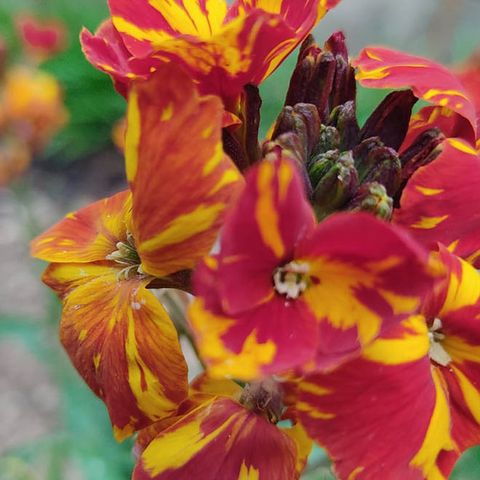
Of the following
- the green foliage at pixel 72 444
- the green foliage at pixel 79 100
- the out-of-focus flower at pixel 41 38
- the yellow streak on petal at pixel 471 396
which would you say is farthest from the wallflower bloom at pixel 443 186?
the green foliage at pixel 79 100

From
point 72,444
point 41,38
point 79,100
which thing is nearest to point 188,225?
point 72,444

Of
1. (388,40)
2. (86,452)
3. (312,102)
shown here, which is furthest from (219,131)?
(388,40)

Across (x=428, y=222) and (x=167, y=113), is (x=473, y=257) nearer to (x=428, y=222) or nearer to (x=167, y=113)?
(x=428, y=222)

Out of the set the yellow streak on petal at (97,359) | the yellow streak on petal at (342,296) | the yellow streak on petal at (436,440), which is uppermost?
the yellow streak on petal at (342,296)

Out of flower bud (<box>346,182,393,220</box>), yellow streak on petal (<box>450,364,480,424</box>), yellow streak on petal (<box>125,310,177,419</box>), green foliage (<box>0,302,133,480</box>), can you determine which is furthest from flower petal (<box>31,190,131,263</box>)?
green foliage (<box>0,302,133,480</box>)

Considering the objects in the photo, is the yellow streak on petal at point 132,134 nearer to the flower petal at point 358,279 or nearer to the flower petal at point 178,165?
the flower petal at point 178,165

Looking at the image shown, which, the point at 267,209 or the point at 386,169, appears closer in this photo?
the point at 267,209
